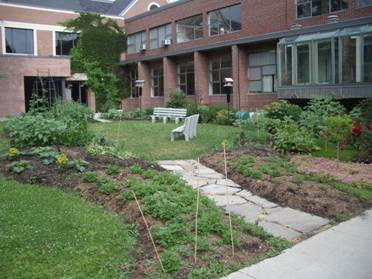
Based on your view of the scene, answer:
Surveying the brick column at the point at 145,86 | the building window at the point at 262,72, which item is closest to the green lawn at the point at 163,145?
the building window at the point at 262,72

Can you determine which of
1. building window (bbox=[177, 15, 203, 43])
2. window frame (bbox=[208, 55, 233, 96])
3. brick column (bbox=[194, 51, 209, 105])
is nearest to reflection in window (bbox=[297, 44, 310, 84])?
window frame (bbox=[208, 55, 233, 96])

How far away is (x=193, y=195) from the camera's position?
5.84 meters

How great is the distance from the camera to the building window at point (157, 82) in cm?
3519

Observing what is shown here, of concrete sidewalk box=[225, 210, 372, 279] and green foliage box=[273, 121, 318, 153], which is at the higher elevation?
green foliage box=[273, 121, 318, 153]

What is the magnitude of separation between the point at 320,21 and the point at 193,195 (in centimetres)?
1871

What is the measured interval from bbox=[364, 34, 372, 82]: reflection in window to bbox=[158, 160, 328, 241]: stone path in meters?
13.0

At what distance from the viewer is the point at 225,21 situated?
2803cm

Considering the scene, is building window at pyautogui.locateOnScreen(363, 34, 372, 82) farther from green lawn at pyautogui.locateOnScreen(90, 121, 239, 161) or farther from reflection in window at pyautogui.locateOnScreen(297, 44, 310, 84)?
green lawn at pyautogui.locateOnScreen(90, 121, 239, 161)

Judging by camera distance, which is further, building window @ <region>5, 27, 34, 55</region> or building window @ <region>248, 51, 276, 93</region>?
building window @ <region>5, 27, 34, 55</region>

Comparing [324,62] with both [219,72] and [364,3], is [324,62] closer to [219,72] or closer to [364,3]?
[364,3]

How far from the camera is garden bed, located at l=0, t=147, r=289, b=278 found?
4.11 m

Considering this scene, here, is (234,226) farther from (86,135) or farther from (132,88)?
(132,88)

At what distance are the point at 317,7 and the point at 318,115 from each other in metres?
11.4

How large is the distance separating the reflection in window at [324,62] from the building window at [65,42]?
23460 millimetres
